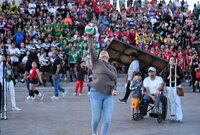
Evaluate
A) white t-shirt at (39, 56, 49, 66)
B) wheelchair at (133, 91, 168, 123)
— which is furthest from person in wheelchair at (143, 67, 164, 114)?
white t-shirt at (39, 56, 49, 66)

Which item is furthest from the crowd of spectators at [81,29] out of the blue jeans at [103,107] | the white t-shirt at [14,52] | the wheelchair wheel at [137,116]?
the blue jeans at [103,107]

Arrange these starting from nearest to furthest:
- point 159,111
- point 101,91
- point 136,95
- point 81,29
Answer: point 101,91 → point 159,111 → point 136,95 → point 81,29

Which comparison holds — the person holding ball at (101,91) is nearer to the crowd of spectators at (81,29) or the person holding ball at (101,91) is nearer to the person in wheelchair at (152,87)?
the person in wheelchair at (152,87)

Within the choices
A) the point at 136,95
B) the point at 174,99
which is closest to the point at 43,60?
the point at 136,95

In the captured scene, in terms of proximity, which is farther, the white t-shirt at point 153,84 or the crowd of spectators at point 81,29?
the crowd of spectators at point 81,29

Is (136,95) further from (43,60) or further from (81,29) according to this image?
(81,29)

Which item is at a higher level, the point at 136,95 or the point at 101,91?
the point at 101,91

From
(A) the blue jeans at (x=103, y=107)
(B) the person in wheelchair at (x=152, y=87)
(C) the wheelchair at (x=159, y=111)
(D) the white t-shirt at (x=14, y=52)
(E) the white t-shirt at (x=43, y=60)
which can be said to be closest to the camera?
(A) the blue jeans at (x=103, y=107)

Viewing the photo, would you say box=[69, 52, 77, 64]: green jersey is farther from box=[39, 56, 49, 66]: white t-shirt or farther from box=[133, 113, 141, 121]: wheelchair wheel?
box=[133, 113, 141, 121]: wheelchair wheel

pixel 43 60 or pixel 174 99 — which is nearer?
pixel 174 99

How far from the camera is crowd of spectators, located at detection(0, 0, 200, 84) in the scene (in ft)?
70.3

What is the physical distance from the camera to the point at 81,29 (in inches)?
979

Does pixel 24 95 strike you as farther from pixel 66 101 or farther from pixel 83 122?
pixel 83 122

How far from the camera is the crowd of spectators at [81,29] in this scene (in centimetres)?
2144
